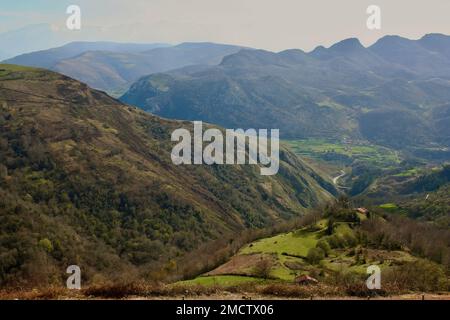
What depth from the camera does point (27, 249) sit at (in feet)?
362

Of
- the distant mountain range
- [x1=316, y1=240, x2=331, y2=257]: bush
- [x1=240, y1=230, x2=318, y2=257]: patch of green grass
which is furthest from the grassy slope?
the distant mountain range

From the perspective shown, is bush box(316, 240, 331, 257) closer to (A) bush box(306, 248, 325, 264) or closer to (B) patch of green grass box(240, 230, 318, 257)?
(A) bush box(306, 248, 325, 264)

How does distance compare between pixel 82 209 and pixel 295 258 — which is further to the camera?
pixel 82 209

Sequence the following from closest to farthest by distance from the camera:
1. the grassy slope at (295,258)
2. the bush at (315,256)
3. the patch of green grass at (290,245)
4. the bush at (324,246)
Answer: the grassy slope at (295,258), the bush at (315,256), the bush at (324,246), the patch of green grass at (290,245)

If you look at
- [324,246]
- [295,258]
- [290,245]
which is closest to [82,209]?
[290,245]

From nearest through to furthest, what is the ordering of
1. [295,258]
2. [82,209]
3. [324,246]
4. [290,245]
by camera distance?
[295,258] → [324,246] → [290,245] → [82,209]

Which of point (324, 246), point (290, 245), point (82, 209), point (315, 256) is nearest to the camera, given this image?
point (315, 256)

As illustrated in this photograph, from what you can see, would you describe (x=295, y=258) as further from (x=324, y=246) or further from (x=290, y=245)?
(x=290, y=245)

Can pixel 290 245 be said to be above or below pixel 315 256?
below

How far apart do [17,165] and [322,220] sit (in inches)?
4820

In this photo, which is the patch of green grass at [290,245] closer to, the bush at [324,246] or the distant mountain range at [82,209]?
the bush at [324,246]

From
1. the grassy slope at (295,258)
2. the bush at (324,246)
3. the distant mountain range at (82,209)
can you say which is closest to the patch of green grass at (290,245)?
the grassy slope at (295,258)
